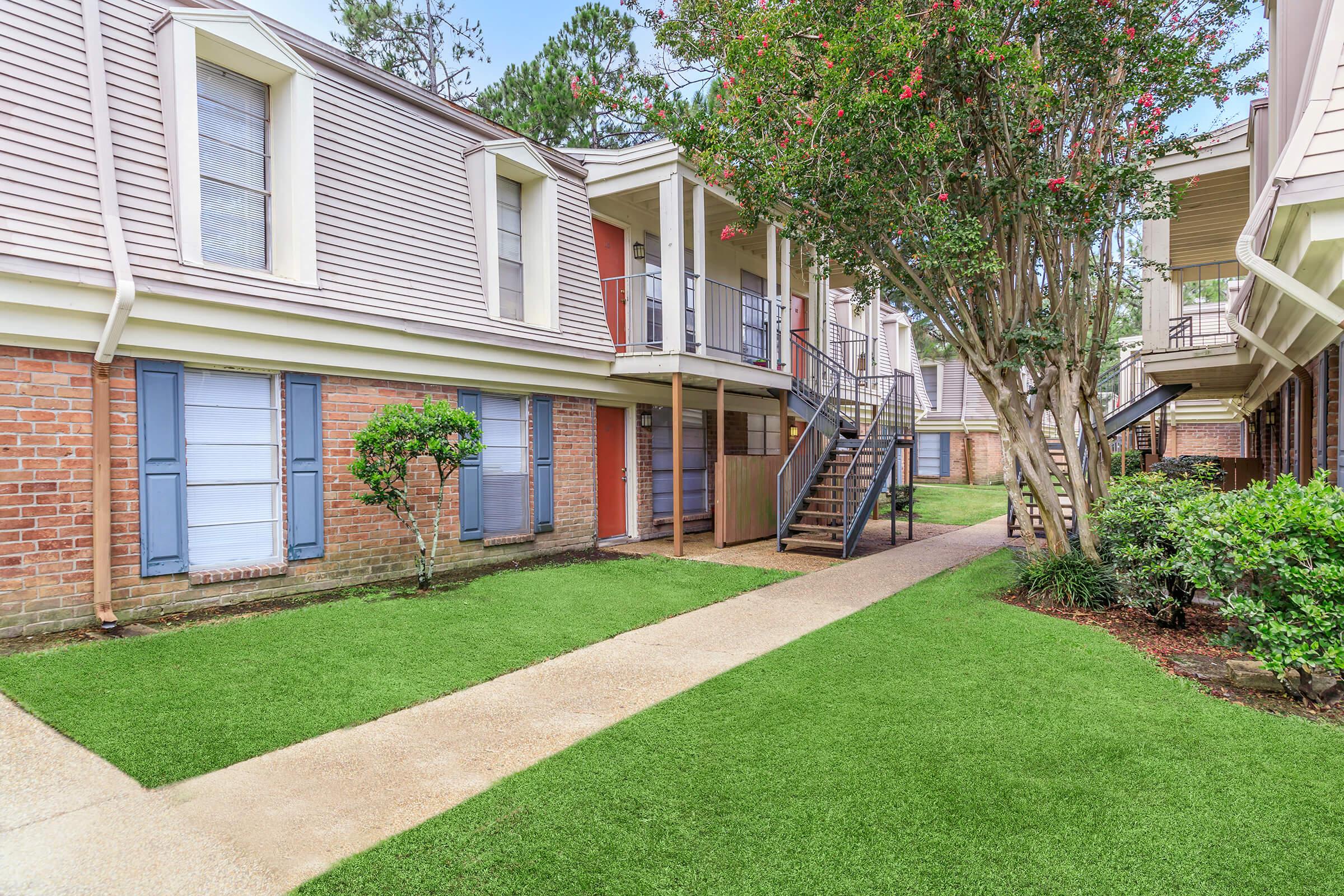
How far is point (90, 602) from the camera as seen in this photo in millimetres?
5625

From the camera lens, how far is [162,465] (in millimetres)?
6008

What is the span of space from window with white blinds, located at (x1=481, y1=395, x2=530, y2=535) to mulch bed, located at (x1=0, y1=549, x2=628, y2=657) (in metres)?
0.58

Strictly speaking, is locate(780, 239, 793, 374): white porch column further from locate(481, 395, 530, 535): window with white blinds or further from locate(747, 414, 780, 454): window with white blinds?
locate(481, 395, 530, 535): window with white blinds

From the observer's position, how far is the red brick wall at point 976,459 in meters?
27.3

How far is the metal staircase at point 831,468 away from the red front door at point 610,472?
2555mm

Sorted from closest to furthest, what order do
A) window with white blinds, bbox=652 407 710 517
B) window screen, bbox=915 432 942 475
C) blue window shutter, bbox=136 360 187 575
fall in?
blue window shutter, bbox=136 360 187 575, window with white blinds, bbox=652 407 710 517, window screen, bbox=915 432 942 475

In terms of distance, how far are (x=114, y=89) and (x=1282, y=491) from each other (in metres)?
9.38

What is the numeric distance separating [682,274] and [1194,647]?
23.6ft

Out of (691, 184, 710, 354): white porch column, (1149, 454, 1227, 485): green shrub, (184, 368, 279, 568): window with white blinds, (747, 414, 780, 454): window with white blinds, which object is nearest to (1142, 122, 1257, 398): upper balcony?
(1149, 454, 1227, 485): green shrub

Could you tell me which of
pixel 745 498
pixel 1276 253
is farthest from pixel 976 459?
pixel 1276 253

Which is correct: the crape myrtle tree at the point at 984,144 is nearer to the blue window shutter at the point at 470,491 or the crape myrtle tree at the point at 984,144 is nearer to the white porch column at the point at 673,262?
the white porch column at the point at 673,262

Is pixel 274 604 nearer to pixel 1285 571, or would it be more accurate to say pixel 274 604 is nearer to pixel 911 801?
pixel 911 801

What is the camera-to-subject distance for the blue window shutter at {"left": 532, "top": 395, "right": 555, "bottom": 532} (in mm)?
9648

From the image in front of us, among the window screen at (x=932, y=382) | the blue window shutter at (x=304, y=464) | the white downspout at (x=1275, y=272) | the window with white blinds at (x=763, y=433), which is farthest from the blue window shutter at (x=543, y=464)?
the window screen at (x=932, y=382)
